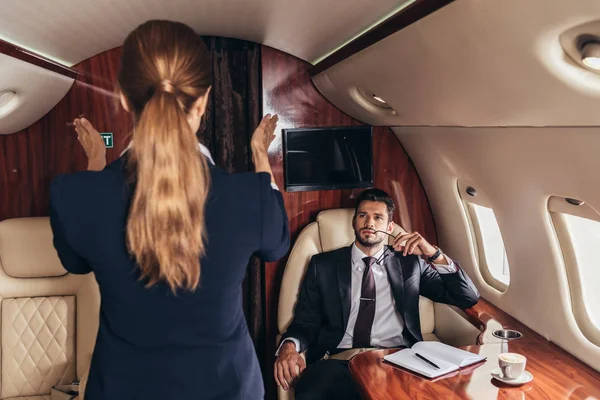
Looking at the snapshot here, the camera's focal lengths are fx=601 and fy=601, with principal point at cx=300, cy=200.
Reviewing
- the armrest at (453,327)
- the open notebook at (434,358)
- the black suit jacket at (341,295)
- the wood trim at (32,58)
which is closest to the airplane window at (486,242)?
the armrest at (453,327)

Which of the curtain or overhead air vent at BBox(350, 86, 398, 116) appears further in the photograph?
the curtain

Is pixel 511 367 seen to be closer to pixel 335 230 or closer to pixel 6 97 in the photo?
pixel 335 230

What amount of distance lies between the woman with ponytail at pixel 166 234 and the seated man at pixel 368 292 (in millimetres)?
1656

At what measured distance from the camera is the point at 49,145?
11.4 feet

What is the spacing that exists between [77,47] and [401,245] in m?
Result: 1.92

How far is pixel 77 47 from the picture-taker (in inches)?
121

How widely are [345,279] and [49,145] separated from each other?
6.12 ft

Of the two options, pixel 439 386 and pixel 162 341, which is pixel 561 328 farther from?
pixel 162 341

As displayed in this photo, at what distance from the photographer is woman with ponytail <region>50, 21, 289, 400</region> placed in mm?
1268

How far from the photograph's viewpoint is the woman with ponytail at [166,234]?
127cm

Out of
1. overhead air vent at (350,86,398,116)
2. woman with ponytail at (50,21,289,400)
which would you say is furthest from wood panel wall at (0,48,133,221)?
woman with ponytail at (50,21,289,400)

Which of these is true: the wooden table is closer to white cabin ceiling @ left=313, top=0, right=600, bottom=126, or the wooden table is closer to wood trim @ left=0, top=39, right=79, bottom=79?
white cabin ceiling @ left=313, top=0, right=600, bottom=126

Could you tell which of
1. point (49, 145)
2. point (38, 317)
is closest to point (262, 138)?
point (38, 317)

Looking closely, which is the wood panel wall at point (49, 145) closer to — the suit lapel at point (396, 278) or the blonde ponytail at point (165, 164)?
the suit lapel at point (396, 278)
